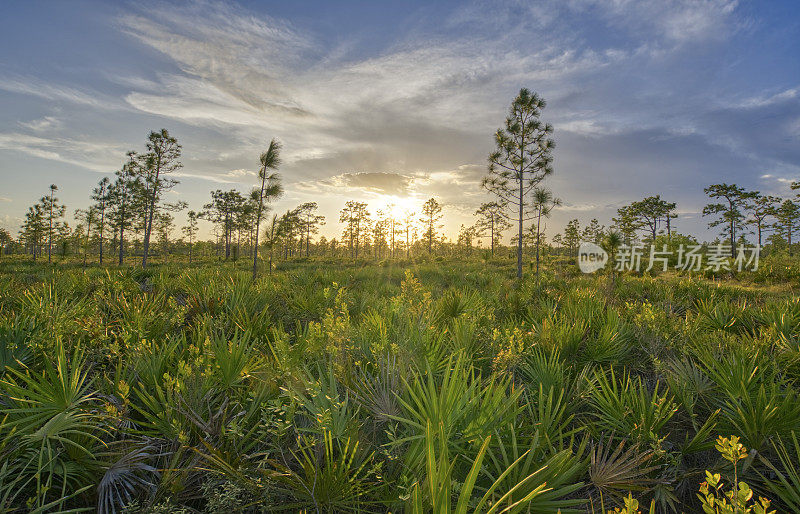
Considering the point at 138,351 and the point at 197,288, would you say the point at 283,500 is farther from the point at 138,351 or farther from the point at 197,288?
the point at 197,288

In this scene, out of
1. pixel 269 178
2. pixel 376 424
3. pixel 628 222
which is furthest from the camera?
pixel 628 222

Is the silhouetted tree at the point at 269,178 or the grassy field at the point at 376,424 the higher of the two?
the silhouetted tree at the point at 269,178

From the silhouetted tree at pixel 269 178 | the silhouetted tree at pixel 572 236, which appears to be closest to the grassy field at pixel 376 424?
the silhouetted tree at pixel 269 178

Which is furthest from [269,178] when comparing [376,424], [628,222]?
[628,222]

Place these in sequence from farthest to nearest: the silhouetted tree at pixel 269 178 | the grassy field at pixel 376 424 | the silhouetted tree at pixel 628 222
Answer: the silhouetted tree at pixel 628 222 → the silhouetted tree at pixel 269 178 → the grassy field at pixel 376 424

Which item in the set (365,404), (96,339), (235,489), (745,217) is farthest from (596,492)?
(745,217)

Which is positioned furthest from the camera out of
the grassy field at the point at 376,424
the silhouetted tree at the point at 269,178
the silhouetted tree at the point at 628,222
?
the silhouetted tree at the point at 628,222

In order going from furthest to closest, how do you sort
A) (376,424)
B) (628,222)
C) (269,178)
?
(628,222) → (269,178) → (376,424)

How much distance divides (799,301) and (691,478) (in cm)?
531

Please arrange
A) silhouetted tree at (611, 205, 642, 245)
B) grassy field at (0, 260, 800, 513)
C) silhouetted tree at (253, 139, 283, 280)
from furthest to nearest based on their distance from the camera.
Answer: silhouetted tree at (611, 205, 642, 245) < silhouetted tree at (253, 139, 283, 280) < grassy field at (0, 260, 800, 513)

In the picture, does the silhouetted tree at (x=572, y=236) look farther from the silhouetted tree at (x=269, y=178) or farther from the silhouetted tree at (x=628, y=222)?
the silhouetted tree at (x=269, y=178)

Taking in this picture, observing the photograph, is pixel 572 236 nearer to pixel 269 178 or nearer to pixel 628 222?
pixel 628 222

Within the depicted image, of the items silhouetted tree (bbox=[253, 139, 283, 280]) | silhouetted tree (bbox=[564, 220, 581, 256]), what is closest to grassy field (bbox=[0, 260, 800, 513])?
silhouetted tree (bbox=[253, 139, 283, 280])

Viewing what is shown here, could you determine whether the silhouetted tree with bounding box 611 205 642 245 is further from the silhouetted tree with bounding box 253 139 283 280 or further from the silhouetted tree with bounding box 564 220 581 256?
the silhouetted tree with bounding box 253 139 283 280
